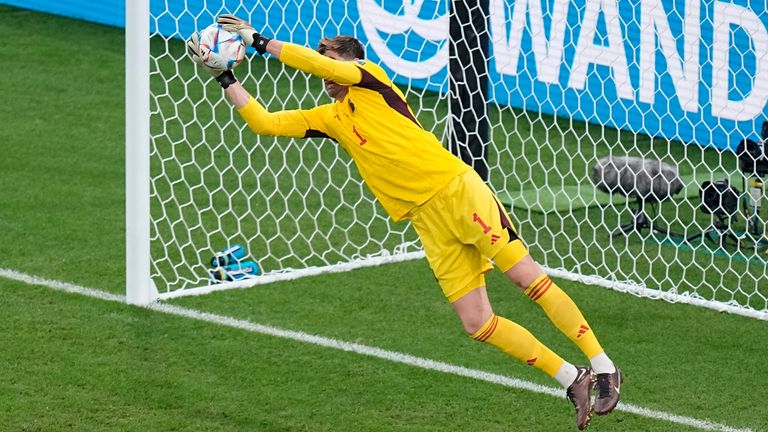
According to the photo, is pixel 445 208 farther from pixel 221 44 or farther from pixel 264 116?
pixel 221 44

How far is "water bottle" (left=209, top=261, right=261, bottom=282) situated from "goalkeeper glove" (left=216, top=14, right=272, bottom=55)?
8.86 feet

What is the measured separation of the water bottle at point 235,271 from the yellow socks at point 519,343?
2.68 m

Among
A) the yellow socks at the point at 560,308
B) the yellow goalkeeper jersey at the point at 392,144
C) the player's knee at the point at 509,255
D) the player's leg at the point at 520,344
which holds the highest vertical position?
the yellow goalkeeper jersey at the point at 392,144

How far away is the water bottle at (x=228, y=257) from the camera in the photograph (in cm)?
869

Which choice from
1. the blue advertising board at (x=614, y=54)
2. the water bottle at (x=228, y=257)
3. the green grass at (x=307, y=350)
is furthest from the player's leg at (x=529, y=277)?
the blue advertising board at (x=614, y=54)

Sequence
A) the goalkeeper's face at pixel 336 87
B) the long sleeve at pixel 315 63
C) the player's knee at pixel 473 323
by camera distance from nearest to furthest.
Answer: the long sleeve at pixel 315 63 < the player's knee at pixel 473 323 < the goalkeeper's face at pixel 336 87

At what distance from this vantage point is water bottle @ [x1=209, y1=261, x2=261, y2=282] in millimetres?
8539

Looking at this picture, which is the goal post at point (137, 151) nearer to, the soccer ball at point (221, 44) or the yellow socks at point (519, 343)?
the soccer ball at point (221, 44)

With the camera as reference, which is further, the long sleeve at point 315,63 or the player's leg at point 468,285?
the player's leg at point 468,285

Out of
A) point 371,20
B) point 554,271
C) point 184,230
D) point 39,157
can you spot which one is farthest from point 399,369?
point 371,20

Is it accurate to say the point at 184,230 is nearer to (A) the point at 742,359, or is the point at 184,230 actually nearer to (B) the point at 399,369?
(B) the point at 399,369

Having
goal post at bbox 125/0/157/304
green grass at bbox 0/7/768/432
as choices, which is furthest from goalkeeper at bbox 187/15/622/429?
goal post at bbox 125/0/157/304

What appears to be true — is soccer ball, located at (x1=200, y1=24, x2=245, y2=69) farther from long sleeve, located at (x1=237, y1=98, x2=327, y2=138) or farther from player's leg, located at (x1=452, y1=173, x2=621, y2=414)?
player's leg, located at (x1=452, y1=173, x2=621, y2=414)

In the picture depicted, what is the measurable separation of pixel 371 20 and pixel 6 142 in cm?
358
